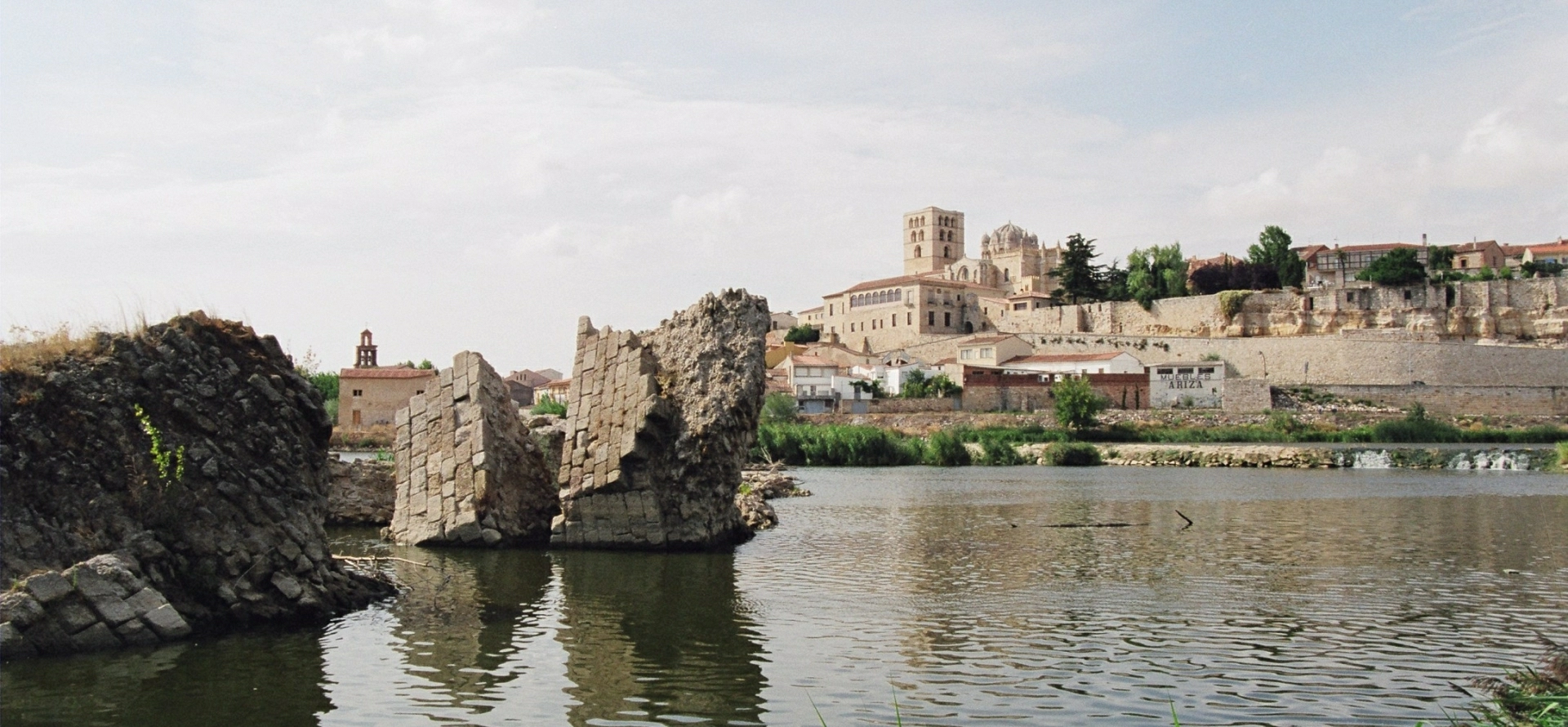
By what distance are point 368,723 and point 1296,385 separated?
74.6m

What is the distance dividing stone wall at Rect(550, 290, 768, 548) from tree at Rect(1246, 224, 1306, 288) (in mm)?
79362

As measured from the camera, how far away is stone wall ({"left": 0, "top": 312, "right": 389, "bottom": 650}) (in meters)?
10.6

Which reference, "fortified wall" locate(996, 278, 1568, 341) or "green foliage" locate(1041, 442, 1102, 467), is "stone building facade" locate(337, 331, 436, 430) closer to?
"green foliage" locate(1041, 442, 1102, 467)

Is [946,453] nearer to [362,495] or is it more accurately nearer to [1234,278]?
[362,495]

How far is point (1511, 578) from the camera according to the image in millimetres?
15078

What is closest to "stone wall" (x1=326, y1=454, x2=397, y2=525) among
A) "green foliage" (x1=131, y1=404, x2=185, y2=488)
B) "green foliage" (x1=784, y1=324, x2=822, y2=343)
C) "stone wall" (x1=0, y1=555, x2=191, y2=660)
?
"green foliage" (x1=131, y1=404, x2=185, y2=488)

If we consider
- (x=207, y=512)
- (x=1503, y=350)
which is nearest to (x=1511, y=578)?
(x=207, y=512)

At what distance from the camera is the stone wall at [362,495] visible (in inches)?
838

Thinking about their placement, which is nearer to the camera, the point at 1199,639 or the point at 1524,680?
the point at 1524,680

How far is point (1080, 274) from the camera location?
97688 millimetres

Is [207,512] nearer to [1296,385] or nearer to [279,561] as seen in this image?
[279,561]

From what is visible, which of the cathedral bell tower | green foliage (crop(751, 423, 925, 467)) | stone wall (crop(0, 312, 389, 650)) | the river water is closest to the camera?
the river water

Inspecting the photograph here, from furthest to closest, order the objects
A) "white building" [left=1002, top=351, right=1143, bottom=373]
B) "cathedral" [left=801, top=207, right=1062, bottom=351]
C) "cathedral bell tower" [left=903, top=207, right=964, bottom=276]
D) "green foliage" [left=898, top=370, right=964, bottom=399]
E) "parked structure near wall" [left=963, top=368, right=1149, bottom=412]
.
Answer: "cathedral bell tower" [left=903, top=207, right=964, bottom=276]
"cathedral" [left=801, top=207, right=1062, bottom=351]
"white building" [left=1002, top=351, right=1143, bottom=373]
"green foliage" [left=898, top=370, right=964, bottom=399]
"parked structure near wall" [left=963, top=368, right=1149, bottom=412]

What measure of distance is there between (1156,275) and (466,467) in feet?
282
